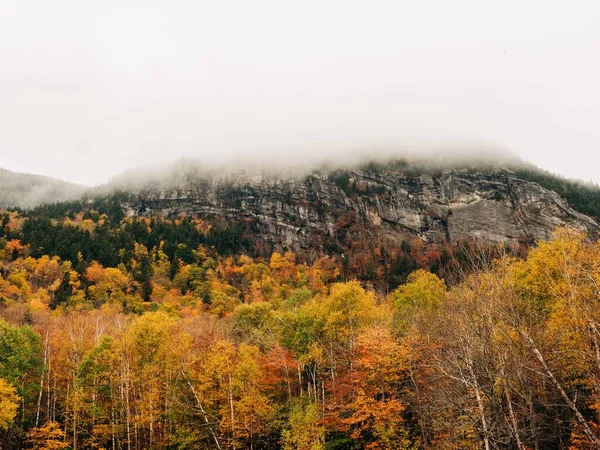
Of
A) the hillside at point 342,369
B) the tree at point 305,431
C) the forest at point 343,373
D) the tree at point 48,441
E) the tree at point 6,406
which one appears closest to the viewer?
the hillside at point 342,369

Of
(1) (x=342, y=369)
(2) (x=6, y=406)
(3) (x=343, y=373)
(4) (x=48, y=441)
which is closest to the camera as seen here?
(2) (x=6, y=406)

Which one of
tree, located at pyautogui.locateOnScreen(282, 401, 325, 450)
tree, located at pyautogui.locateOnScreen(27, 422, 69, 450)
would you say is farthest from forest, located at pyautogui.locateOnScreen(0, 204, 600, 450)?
tree, located at pyautogui.locateOnScreen(27, 422, 69, 450)

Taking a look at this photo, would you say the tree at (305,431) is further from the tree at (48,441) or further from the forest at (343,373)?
the tree at (48,441)

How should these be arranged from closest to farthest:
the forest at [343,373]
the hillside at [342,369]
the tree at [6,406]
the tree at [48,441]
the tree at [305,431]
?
1. the hillside at [342,369]
2. the forest at [343,373]
3. the tree at [305,431]
4. the tree at [6,406]
5. the tree at [48,441]

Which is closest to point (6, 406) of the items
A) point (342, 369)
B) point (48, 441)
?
point (48, 441)

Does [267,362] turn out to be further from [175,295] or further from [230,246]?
[230,246]

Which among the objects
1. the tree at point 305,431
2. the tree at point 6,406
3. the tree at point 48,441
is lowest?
the tree at point 48,441

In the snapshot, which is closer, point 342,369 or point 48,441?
point 48,441

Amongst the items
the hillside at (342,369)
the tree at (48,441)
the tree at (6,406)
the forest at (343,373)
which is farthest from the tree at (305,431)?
the tree at (6,406)

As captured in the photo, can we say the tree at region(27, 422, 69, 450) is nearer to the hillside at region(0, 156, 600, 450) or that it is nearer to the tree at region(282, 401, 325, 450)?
the hillside at region(0, 156, 600, 450)

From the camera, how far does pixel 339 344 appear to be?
43094 millimetres

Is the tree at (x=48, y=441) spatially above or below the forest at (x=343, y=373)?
below

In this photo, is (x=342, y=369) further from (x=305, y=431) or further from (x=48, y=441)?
(x=48, y=441)

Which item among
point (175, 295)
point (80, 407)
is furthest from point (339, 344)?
point (175, 295)
